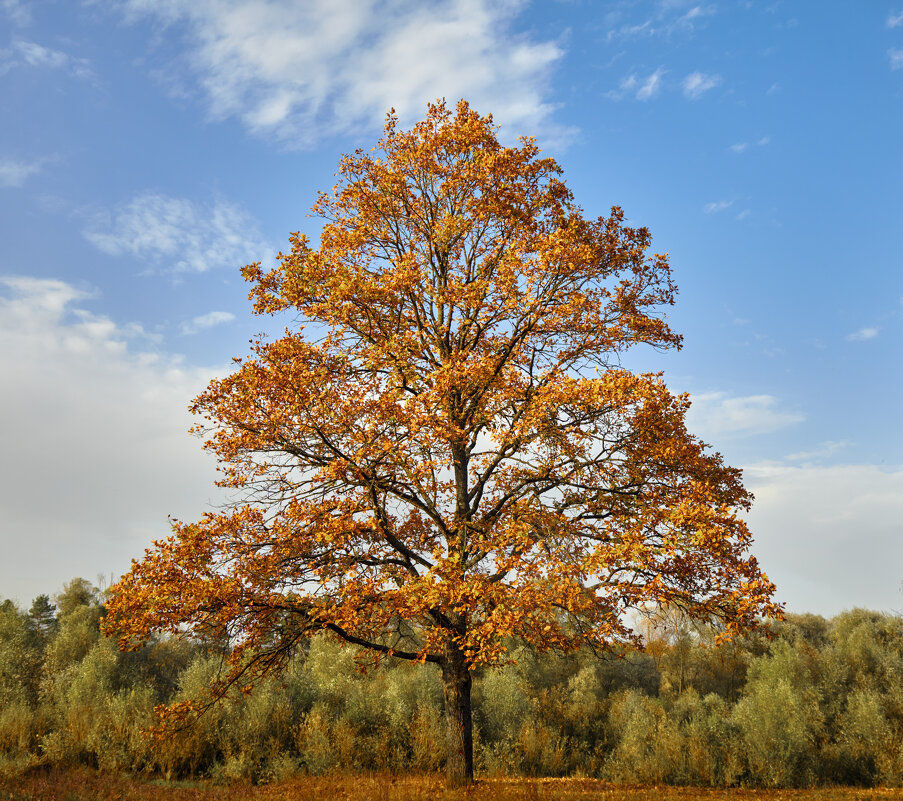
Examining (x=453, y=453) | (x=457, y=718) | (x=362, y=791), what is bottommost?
(x=362, y=791)

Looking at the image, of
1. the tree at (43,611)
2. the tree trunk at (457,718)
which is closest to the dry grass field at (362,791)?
the tree trunk at (457,718)

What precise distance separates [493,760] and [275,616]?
32.8 feet

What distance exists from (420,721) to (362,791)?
728 centimetres

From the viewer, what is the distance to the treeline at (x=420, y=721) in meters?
18.4

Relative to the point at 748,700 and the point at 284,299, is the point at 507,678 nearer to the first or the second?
the point at 748,700

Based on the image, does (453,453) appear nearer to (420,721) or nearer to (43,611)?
(420,721)

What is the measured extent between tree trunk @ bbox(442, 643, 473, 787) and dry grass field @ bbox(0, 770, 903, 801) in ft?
1.15

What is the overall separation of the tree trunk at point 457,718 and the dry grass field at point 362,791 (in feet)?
1.15

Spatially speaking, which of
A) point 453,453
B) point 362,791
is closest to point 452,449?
point 453,453

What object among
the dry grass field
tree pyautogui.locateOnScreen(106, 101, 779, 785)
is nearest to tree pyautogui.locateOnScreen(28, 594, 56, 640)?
the dry grass field

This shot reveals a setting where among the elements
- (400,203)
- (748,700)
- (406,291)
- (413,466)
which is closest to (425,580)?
(413,466)

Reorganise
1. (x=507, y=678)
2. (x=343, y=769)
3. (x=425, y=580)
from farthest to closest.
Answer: (x=507, y=678) → (x=343, y=769) → (x=425, y=580)

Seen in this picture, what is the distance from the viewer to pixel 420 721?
63.9ft

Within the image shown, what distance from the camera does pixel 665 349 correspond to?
46.3 feet
